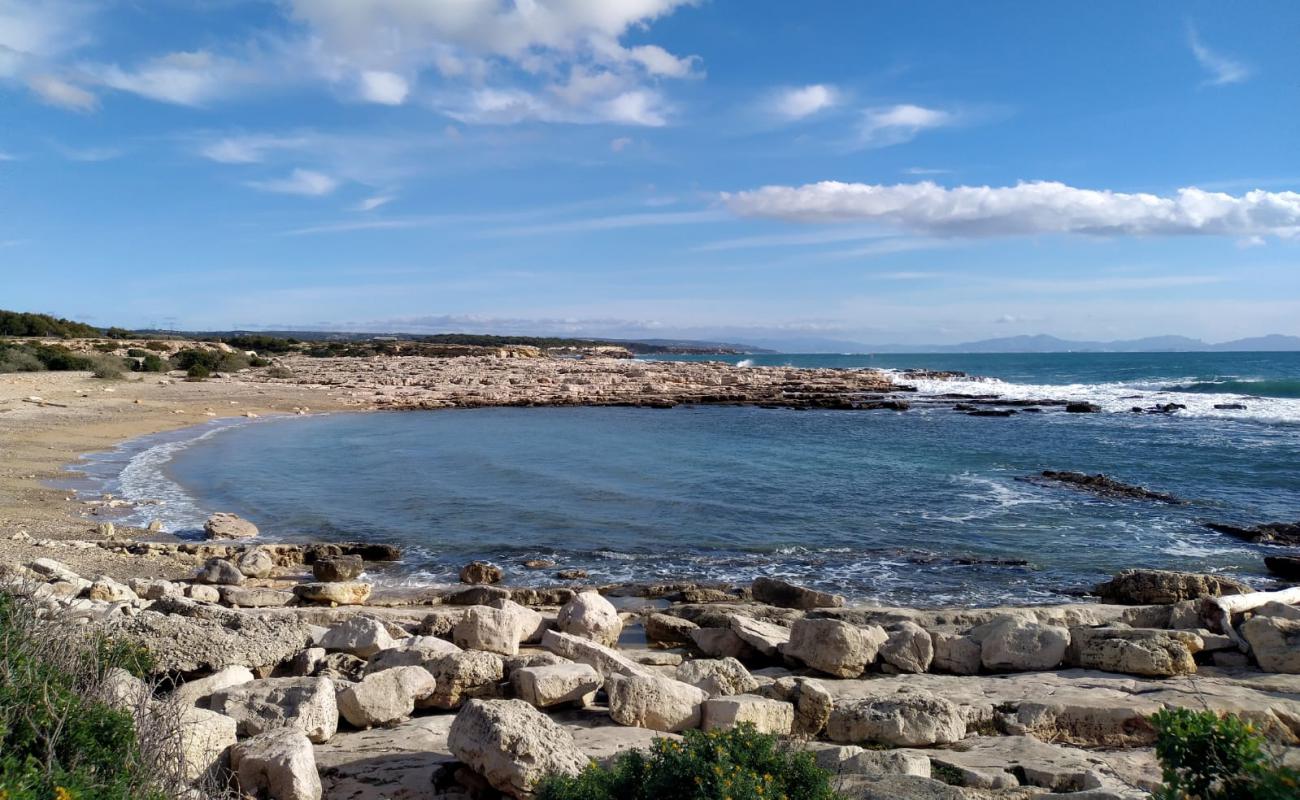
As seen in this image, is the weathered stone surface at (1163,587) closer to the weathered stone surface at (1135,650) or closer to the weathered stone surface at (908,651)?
the weathered stone surface at (1135,650)

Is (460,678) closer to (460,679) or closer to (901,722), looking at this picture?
(460,679)

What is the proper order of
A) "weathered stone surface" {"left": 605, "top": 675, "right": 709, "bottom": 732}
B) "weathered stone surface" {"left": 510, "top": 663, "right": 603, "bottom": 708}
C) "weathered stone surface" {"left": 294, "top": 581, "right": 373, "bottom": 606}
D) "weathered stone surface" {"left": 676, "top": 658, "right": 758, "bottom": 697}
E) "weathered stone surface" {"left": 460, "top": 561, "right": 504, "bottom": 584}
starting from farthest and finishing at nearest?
"weathered stone surface" {"left": 460, "top": 561, "right": 504, "bottom": 584}
"weathered stone surface" {"left": 294, "top": 581, "right": 373, "bottom": 606}
"weathered stone surface" {"left": 676, "top": 658, "right": 758, "bottom": 697}
"weathered stone surface" {"left": 510, "top": 663, "right": 603, "bottom": 708}
"weathered stone surface" {"left": 605, "top": 675, "right": 709, "bottom": 732}

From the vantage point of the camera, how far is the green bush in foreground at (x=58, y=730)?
4.26m

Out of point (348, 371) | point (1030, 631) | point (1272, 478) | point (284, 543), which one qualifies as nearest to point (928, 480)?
point (1272, 478)

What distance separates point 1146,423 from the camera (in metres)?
43.0

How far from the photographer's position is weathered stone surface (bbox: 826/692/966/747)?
7938 mm

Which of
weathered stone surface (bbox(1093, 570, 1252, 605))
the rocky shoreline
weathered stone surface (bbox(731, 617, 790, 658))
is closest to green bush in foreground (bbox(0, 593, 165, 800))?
the rocky shoreline

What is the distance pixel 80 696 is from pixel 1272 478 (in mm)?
31851

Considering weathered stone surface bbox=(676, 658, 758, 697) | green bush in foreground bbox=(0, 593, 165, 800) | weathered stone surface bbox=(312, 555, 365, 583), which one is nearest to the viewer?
green bush in foreground bbox=(0, 593, 165, 800)

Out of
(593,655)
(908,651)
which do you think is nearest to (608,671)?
(593,655)

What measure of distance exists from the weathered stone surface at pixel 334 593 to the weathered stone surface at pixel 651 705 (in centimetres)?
676

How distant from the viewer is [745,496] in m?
23.3

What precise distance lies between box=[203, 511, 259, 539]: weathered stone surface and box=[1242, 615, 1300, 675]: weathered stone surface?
17.4 m

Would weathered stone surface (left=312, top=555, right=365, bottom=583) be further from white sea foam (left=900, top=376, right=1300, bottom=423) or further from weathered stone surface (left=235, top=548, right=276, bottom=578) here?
white sea foam (left=900, top=376, right=1300, bottom=423)
